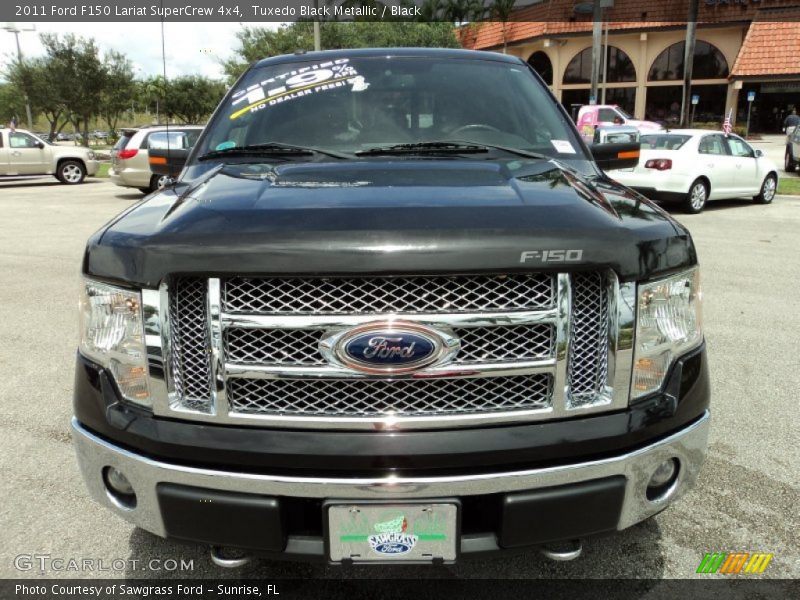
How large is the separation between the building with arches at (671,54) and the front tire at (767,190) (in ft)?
84.0

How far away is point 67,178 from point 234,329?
20.7m

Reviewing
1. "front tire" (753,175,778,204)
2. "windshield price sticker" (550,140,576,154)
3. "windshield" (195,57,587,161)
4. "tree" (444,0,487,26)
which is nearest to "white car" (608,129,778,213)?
"front tire" (753,175,778,204)

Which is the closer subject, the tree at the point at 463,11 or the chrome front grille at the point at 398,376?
the chrome front grille at the point at 398,376

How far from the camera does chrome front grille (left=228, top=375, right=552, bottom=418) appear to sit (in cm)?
175

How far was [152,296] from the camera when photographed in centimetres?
175

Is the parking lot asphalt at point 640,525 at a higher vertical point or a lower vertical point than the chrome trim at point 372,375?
lower

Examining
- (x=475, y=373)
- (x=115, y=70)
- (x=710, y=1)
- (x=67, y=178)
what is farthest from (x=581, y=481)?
(x=710, y=1)

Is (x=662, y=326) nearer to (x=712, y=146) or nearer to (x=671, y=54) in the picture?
(x=712, y=146)

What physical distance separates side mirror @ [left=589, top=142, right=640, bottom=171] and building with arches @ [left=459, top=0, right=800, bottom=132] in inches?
1456

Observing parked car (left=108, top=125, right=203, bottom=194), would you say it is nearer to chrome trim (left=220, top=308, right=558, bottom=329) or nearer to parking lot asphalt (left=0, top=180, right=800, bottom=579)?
parking lot asphalt (left=0, top=180, right=800, bottom=579)

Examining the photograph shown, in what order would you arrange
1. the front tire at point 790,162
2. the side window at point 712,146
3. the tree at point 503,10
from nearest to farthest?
the side window at point 712,146, the front tire at point 790,162, the tree at point 503,10

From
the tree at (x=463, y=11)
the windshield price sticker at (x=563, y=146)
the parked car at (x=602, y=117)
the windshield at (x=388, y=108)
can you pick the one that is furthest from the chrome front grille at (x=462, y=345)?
the tree at (x=463, y=11)

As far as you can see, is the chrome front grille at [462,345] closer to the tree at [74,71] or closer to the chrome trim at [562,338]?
the chrome trim at [562,338]

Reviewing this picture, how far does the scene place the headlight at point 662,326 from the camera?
71.8 inches
